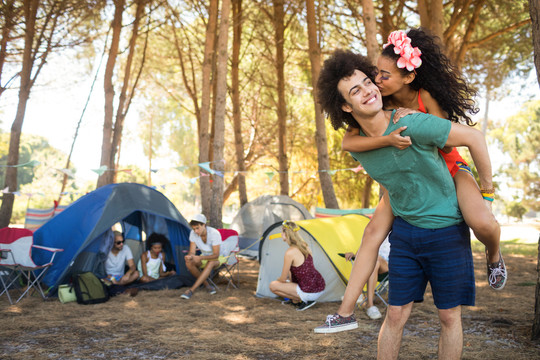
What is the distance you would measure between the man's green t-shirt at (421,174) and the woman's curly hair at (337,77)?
23cm

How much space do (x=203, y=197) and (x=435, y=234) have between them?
693 centimetres

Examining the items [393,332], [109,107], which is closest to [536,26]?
[393,332]

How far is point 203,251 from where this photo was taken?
6.63 metres

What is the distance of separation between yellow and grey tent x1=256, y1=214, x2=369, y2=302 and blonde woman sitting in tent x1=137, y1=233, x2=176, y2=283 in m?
1.55

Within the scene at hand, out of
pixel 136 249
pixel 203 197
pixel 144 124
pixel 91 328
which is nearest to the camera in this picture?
pixel 91 328

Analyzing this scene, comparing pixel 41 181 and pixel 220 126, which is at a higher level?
pixel 41 181

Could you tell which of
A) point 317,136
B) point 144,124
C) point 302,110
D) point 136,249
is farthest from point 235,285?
point 144,124

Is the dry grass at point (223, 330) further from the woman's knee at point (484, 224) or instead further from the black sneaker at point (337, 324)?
the woman's knee at point (484, 224)

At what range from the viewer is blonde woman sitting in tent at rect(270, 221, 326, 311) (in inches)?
210

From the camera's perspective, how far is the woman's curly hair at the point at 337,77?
6.96 ft

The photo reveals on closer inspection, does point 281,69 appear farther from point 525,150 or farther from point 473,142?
point 525,150

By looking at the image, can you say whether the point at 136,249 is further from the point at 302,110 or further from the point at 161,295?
the point at 302,110

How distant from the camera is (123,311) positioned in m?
5.21

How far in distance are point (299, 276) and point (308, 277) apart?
101 mm
